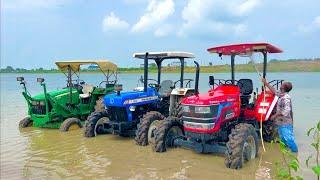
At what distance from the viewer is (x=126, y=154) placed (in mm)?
8781

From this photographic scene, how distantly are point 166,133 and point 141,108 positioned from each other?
1735mm

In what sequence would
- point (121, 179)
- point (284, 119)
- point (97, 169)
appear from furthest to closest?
point (284, 119) → point (97, 169) → point (121, 179)

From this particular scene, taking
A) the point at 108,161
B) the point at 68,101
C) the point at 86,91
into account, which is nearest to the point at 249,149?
the point at 108,161

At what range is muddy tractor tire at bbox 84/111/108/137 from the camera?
10.8 metres

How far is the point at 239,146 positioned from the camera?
7293mm

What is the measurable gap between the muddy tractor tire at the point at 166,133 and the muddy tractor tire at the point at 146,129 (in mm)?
539

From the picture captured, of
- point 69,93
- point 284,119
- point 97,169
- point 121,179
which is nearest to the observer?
point 121,179

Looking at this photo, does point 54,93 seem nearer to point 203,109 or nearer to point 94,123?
→ point 94,123

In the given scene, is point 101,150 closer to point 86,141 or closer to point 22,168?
point 86,141

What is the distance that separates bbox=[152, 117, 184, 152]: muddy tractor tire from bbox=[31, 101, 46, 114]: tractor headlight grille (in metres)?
5.13

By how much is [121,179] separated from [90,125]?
13.5 feet

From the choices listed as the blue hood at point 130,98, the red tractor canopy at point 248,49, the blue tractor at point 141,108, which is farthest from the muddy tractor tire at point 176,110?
the red tractor canopy at point 248,49

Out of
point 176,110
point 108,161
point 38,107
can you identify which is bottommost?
point 108,161

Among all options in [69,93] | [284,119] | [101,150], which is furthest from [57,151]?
[284,119]
